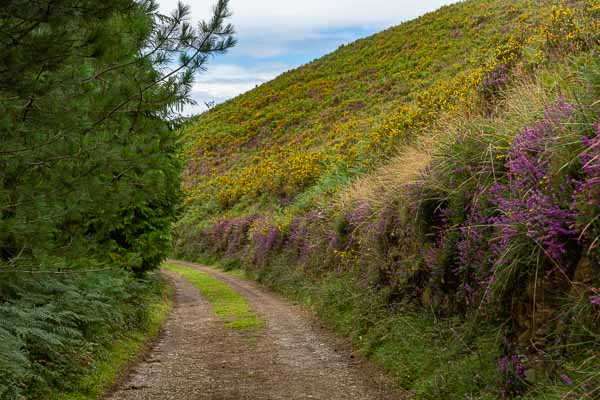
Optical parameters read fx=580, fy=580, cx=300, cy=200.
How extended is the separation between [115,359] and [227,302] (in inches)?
276

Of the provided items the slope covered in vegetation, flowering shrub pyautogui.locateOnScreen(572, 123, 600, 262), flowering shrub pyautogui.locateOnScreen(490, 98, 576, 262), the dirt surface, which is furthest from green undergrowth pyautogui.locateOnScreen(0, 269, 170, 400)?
flowering shrub pyautogui.locateOnScreen(572, 123, 600, 262)

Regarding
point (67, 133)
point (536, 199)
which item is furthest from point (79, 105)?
point (536, 199)

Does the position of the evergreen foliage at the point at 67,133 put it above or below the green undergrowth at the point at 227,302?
above

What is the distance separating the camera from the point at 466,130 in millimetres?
7824

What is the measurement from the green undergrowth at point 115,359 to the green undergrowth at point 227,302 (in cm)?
147

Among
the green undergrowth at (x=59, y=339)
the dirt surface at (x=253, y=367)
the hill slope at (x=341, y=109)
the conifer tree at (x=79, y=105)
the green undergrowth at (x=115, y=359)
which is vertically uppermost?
the hill slope at (x=341, y=109)

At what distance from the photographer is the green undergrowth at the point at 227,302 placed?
1197cm

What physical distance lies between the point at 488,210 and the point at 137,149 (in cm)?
382

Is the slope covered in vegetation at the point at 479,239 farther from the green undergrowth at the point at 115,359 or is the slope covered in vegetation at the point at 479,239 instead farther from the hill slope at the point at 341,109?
the hill slope at the point at 341,109

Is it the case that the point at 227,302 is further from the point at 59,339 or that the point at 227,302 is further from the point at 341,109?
the point at 341,109

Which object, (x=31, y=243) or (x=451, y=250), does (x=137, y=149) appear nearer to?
(x=31, y=243)

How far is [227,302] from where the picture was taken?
15328mm

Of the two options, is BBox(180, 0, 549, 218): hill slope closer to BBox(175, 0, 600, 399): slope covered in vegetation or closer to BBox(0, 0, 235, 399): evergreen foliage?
BBox(175, 0, 600, 399): slope covered in vegetation

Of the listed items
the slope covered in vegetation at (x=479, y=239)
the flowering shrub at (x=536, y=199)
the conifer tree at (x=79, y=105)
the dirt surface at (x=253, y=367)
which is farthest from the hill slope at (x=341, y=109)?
the conifer tree at (x=79, y=105)
